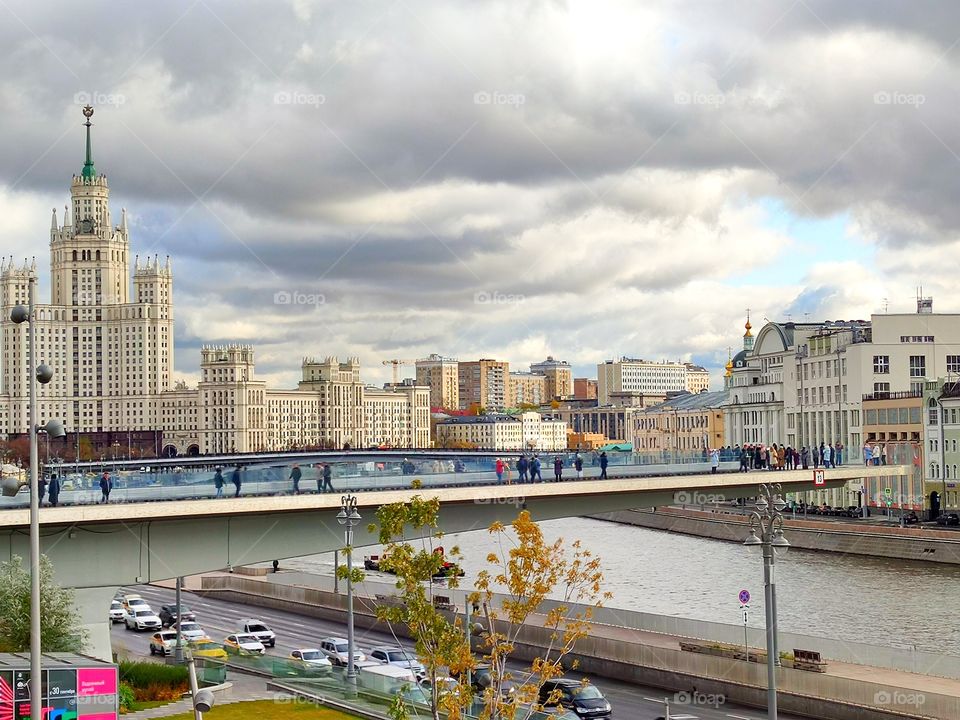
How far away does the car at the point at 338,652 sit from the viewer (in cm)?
2916

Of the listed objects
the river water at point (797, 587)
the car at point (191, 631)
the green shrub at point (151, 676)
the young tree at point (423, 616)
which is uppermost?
the young tree at point (423, 616)

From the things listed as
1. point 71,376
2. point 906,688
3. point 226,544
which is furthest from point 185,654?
point 71,376

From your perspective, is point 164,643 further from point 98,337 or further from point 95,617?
point 98,337

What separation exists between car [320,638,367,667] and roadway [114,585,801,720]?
1.01m

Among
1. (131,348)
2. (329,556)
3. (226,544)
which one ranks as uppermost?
(131,348)

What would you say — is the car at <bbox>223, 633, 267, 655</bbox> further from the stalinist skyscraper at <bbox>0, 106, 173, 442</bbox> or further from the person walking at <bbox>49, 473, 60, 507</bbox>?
the stalinist skyscraper at <bbox>0, 106, 173, 442</bbox>

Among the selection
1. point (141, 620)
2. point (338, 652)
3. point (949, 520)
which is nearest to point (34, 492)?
point (338, 652)

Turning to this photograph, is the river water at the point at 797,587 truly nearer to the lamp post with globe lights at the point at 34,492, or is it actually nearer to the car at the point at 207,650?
the car at the point at 207,650

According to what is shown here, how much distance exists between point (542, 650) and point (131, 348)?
145 metres

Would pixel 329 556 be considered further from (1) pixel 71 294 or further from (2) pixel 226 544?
(1) pixel 71 294

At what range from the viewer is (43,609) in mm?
19531

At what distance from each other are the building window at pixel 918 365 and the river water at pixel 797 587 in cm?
1575

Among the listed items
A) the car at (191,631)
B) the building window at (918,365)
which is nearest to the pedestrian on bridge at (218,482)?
the car at (191,631)

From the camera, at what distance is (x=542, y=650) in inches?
1174
